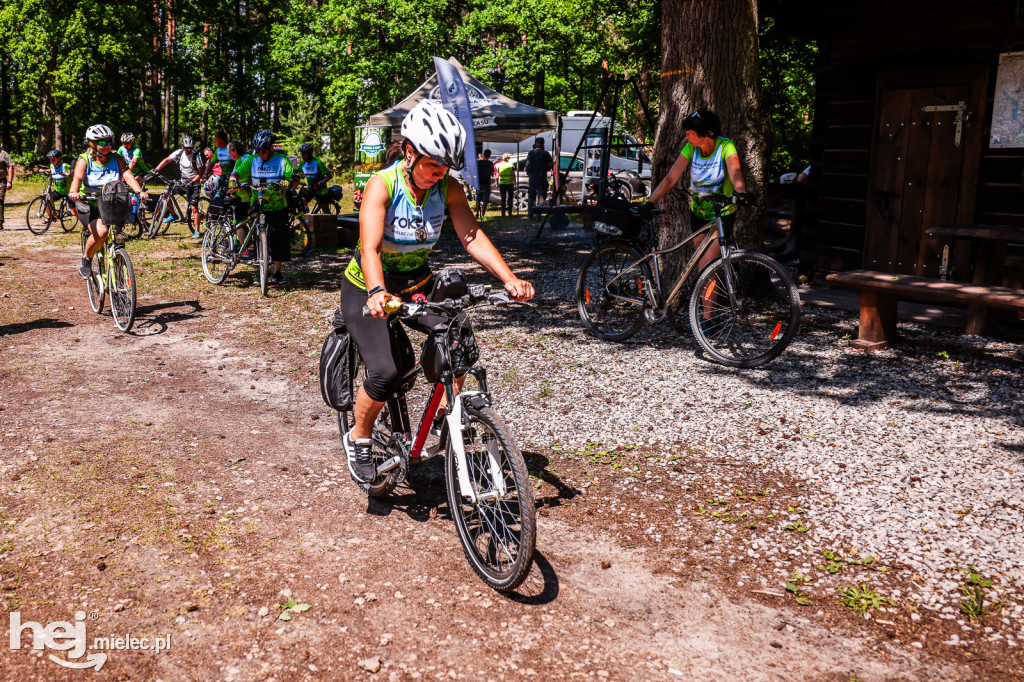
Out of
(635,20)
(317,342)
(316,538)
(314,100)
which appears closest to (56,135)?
(314,100)

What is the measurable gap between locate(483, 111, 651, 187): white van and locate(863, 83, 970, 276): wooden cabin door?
14.5 meters

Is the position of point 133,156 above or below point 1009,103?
below

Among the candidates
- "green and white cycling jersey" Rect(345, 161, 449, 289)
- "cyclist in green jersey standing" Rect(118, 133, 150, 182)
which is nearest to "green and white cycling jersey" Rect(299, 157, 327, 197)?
"cyclist in green jersey standing" Rect(118, 133, 150, 182)

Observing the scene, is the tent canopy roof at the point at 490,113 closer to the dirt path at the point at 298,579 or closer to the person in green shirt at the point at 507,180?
the person in green shirt at the point at 507,180

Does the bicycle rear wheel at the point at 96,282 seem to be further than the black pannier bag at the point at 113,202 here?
Yes

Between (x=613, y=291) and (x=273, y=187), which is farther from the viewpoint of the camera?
(x=273, y=187)

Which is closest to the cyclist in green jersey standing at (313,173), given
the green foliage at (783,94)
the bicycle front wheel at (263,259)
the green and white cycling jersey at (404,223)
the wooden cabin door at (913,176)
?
the bicycle front wheel at (263,259)

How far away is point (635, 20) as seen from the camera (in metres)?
24.1

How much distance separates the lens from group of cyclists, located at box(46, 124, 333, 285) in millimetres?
A: 9375

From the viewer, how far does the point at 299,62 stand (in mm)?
41031

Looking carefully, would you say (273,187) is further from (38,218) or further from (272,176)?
(38,218)

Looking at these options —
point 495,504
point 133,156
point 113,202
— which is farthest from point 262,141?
point 495,504

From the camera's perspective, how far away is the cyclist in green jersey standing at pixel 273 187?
1155cm

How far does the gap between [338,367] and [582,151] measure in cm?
2674
